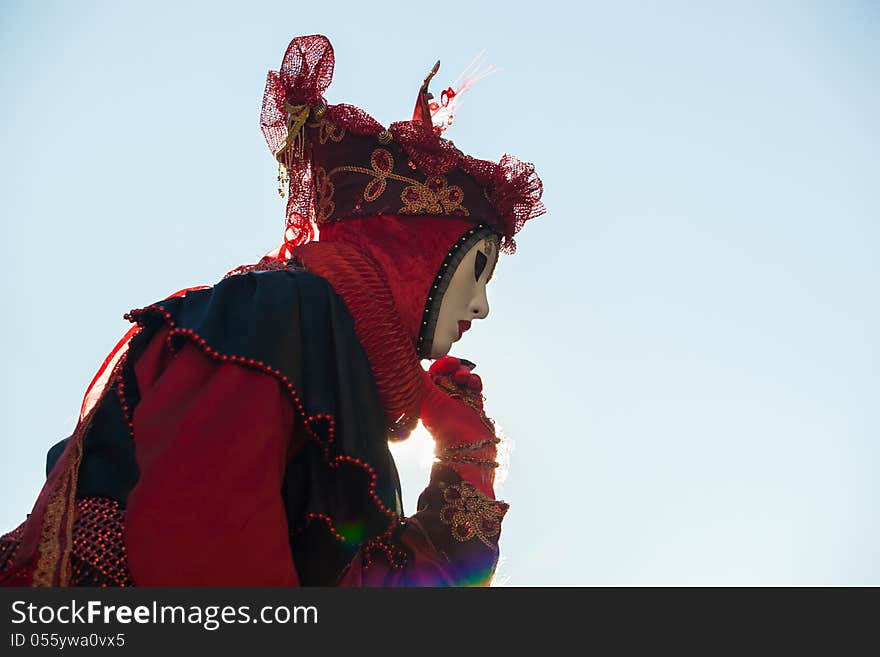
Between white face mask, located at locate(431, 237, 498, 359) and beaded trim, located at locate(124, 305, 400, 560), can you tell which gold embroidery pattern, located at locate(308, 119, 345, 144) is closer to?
white face mask, located at locate(431, 237, 498, 359)

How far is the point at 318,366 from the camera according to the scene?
2125 millimetres

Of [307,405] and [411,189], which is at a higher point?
[411,189]

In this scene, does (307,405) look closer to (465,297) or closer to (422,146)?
(465,297)

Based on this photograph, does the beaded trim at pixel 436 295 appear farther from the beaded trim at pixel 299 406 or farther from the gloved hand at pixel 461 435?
the beaded trim at pixel 299 406

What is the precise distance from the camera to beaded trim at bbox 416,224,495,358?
2.60 meters

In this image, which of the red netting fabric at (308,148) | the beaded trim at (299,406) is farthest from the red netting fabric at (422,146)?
the beaded trim at (299,406)

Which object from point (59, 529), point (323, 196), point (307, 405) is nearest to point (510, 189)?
point (323, 196)

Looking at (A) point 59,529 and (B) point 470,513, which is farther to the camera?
(B) point 470,513

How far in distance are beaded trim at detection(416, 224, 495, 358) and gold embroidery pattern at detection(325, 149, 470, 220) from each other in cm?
11

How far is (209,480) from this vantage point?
6.04 ft

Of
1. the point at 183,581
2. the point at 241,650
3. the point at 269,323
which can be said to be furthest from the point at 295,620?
the point at 269,323

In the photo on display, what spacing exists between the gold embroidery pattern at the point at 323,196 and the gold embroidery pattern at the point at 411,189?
24 mm

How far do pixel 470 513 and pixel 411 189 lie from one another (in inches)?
35.2

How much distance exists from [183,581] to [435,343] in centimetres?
106
